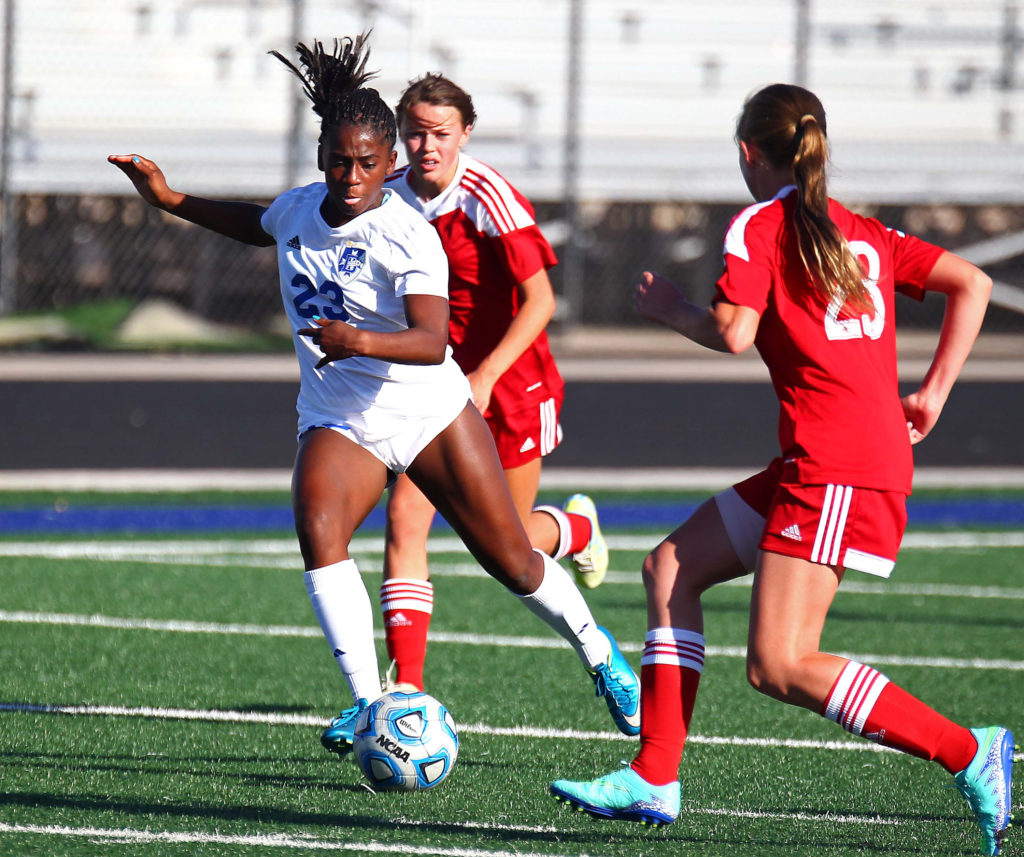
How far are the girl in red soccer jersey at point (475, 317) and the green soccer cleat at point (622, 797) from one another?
3.73 feet

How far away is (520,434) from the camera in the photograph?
5328 millimetres

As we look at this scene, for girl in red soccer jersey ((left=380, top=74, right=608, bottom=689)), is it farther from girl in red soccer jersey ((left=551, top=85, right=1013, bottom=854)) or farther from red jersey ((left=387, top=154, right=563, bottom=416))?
girl in red soccer jersey ((left=551, top=85, right=1013, bottom=854))

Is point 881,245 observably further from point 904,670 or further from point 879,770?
point 904,670

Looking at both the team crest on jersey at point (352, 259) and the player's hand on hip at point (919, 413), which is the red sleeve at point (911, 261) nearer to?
the player's hand on hip at point (919, 413)

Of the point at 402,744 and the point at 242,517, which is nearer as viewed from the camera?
the point at 402,744

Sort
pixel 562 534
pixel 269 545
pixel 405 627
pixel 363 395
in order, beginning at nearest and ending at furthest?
pixel 363 395 → pixel 405 627 → pixel 562 534 → pixel 269 545

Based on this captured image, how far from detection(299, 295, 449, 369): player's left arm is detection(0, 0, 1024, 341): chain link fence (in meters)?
11.2

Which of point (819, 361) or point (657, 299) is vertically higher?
point (657, 299)

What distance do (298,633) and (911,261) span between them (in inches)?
144

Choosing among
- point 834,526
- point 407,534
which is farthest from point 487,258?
point 834,526

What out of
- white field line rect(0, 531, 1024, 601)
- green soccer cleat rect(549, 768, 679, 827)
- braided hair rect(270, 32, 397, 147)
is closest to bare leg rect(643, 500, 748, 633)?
green soccer cleat rect(549, 768, 679, 827)

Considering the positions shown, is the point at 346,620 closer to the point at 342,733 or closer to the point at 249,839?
the point at 342,733

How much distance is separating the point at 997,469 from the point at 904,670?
6651 millimetres

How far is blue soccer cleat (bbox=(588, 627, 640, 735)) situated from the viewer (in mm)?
4668
